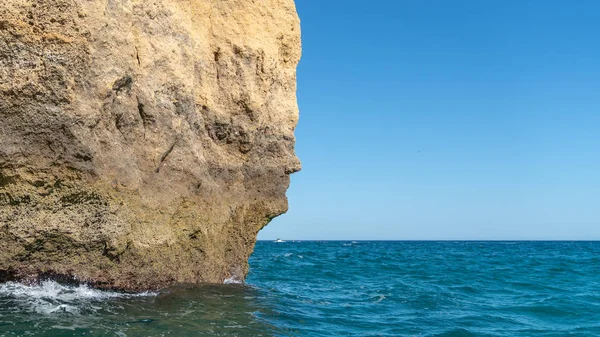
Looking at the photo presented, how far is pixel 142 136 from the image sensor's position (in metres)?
10.3

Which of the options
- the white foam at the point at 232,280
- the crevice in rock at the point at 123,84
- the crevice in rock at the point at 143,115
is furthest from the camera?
the white foam at the point at 232,280

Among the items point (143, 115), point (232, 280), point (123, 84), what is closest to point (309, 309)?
point (232, 280)

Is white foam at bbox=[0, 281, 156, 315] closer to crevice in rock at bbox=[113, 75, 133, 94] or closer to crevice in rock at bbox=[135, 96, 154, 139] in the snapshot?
crevice in rock at bbox=[135, 96, 154, 139]

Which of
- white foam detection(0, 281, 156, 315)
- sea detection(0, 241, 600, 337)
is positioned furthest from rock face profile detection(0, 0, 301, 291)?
sea detection(0, 241, 600, 337)

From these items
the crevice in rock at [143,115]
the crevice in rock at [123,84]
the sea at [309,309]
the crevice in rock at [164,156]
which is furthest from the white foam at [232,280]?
the crevice in rock at [123,84]

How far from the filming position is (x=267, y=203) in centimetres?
1353

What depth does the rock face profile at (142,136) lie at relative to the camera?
336 inches

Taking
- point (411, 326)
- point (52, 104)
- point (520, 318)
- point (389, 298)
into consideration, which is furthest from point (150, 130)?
point (520, 318)

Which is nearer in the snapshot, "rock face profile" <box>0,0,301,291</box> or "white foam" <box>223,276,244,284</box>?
"rock face profile" <box>0,0,301,291</box>

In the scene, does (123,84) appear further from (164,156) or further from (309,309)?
(309,309)

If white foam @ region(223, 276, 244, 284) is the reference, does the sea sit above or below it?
A: below

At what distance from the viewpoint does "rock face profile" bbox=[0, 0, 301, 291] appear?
28.0ft

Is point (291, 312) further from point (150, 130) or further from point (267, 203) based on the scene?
point (150, 130)

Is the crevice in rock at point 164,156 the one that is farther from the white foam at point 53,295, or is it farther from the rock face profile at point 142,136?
the white foam at point 53,295
